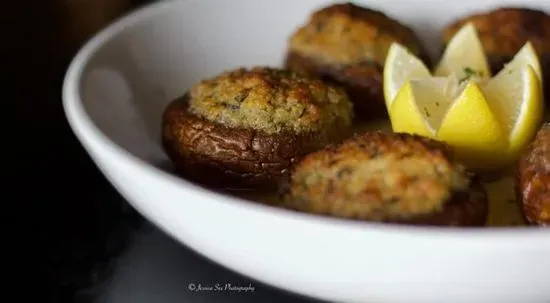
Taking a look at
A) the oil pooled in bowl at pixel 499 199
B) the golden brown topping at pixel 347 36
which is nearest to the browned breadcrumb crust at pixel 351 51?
the golden brown topping at pixel 347 36

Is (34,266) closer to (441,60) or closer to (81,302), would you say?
(81,302)

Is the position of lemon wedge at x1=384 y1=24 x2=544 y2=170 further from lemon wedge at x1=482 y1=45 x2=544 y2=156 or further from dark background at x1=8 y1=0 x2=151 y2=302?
dark background at x1=8 y1=0 x2=151 y2=302

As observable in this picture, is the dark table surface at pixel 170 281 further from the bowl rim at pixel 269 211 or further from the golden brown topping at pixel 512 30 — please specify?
the golden brown topping at pixel 512 30

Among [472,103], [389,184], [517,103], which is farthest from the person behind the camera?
[517,103]

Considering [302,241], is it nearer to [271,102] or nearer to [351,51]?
[271,102]

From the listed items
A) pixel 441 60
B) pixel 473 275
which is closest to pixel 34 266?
pixel 473 275

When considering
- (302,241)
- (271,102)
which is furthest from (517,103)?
(302,241)

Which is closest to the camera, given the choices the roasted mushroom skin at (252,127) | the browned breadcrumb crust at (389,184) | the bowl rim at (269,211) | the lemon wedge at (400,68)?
the bowl rim at (269,211)
